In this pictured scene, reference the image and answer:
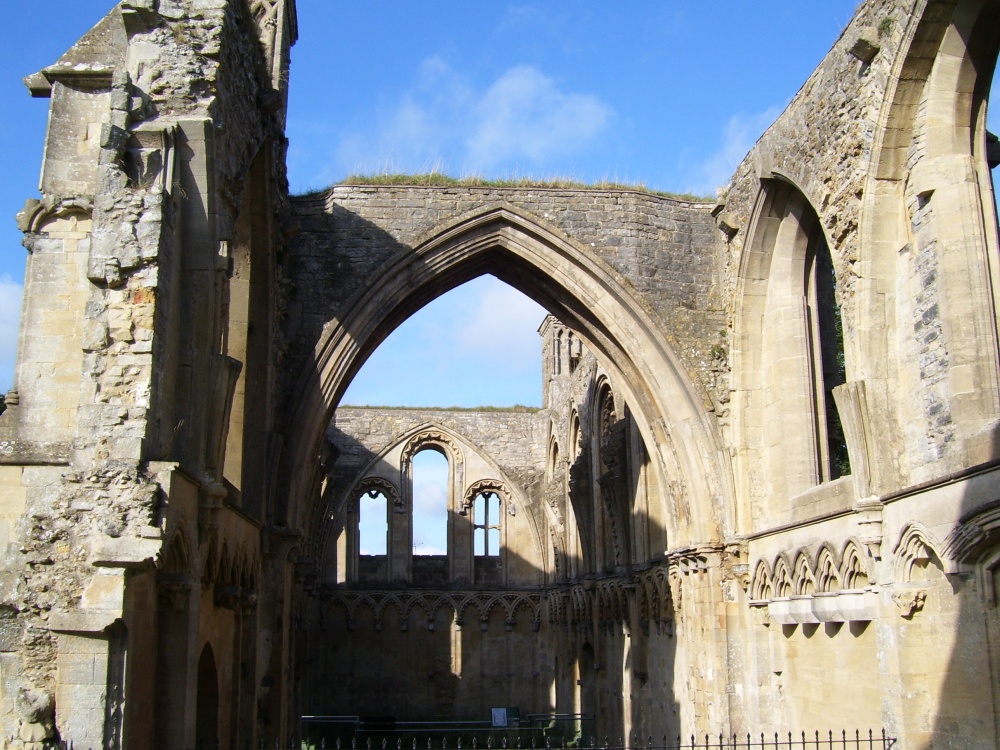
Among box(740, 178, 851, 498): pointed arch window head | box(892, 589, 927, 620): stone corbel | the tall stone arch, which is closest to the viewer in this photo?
the tall stone arch

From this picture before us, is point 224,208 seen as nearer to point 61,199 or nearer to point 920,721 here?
point 61,199

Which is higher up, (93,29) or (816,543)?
(93,29)

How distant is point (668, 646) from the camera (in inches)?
528

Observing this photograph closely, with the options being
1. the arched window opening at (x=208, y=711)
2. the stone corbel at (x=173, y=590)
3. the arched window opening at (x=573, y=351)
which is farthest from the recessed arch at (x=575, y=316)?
the arched window opening at (x=573, y=351)

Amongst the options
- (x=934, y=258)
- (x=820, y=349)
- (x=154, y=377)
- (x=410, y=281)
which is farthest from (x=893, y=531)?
(x=410, y=281)

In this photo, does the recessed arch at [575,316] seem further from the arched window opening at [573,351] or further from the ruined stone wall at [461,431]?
the ruined stone wall at [461,431]

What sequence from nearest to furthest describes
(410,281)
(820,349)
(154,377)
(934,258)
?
(154,377) < (934,258) < (820,349) < (410,281)

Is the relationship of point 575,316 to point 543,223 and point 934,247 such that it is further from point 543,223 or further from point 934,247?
point 934,247

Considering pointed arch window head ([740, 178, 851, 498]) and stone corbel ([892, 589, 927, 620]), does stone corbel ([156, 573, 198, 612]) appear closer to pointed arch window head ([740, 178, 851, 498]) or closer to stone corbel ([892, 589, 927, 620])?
stone corbel ([892, 589, 927, 620])

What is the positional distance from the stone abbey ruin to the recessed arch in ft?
0.13

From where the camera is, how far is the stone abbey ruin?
21.4 ft

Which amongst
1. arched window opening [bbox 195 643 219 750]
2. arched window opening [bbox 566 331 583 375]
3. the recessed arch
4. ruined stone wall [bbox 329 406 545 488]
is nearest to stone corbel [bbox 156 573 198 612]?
arched window opening [bbox 195 643 219 750]

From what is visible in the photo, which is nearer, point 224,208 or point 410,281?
point 224,208

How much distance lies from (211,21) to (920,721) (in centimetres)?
696
